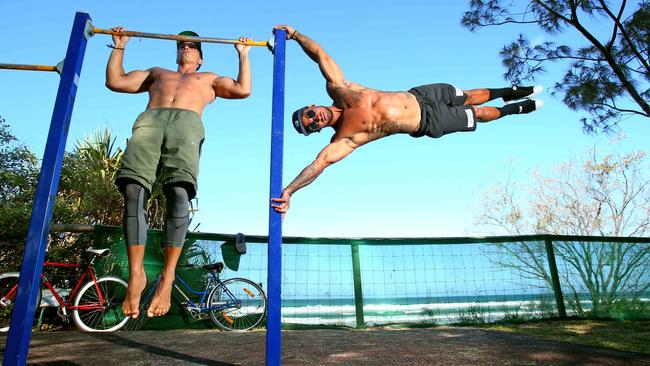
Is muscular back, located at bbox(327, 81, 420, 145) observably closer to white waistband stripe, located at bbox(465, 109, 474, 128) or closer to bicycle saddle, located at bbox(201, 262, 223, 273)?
white waistband stripe, located at bbox(465, 109, 474, 128)

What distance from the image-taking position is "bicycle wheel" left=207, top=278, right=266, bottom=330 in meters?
5.38

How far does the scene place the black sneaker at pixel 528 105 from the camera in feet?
13.3

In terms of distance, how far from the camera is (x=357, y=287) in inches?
219

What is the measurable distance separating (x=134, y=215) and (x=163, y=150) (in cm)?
42

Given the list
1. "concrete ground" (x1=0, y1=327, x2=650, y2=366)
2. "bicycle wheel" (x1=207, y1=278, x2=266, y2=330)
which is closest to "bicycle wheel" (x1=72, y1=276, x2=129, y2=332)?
"concrete ground" (x1=0, y1=327, x2=650, y2=366)

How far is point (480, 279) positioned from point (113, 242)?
4735 millimetres

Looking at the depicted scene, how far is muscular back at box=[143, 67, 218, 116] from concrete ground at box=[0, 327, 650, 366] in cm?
170

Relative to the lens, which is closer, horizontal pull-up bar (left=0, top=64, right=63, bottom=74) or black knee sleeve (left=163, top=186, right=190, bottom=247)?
black knee sleeve (left=163, top=186, right=190, bottom=247)

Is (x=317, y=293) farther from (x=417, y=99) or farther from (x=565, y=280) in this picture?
(x=565, y=280)

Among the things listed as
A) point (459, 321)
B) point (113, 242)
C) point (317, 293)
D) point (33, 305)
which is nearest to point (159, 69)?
point (33, 305)

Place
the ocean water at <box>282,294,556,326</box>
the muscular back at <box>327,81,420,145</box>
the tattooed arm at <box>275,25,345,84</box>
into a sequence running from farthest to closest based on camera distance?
the ocean water at <box>282,294,556,326</box>, the muscular back at <box>327,81,420,145</box>, the tattooed arm at <box>275,25,345,84</box>

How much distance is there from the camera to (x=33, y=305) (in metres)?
2.24

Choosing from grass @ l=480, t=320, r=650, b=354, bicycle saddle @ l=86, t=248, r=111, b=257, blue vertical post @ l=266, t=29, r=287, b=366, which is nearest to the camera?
blue vertical post @ l=266, t=29, r=287, b=366

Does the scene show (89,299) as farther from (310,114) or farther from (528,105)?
(528,105)
